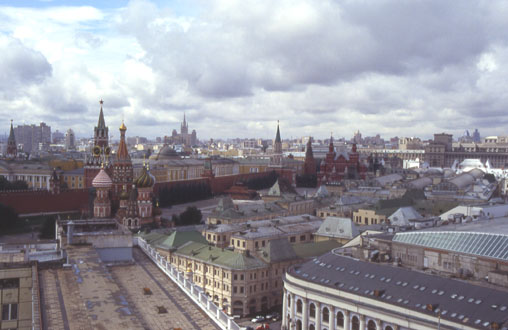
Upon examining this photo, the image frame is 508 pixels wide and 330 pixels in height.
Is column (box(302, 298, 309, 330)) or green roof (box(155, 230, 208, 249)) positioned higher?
green roof (box(155, 230, 208, 249))

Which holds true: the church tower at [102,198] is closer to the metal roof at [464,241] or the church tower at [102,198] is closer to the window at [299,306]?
the window at [299,306]

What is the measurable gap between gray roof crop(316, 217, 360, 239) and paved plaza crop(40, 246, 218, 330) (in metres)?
26.2

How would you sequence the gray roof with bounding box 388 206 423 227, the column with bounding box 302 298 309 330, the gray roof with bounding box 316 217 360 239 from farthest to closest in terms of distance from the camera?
the gray roof with bounding box 388 206 423 227
the gray roof with bounding box 316 217 360 239
the column with bounding box 302 298 309 330

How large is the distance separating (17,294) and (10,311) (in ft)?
2.66

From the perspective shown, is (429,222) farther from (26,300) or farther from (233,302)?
(26,300)

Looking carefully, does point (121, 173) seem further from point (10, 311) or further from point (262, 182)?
point (262, 182)

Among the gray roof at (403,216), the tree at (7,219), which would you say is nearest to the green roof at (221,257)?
the gray roof at (403,216)

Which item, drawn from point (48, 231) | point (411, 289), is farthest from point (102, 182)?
point (411, 289)

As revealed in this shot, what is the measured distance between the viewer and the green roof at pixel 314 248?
45.6 meters

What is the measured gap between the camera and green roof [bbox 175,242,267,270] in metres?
41.4

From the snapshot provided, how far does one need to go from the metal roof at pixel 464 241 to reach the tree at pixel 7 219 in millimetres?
48887

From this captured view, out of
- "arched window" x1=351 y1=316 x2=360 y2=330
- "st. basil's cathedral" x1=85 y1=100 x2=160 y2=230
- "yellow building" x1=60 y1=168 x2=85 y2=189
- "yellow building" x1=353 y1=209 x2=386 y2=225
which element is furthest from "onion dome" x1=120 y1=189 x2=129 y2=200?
→ "yellow building" x1=60 y1=168 x2=85 y2=189

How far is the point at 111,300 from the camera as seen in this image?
21328 mm

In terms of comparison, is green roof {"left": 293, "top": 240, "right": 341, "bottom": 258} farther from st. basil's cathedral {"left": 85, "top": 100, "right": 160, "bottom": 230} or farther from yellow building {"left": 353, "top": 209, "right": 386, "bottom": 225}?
st. basil's cathedral {"left": 85, "top": 100, "right": 160, "bottom": 230}
